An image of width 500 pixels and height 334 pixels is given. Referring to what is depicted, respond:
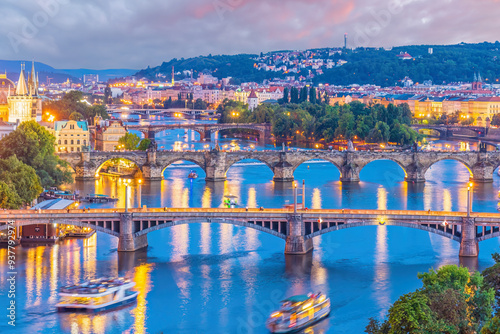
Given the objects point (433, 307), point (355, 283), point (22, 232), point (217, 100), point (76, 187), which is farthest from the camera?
point (217, 100)

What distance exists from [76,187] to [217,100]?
93.2 m

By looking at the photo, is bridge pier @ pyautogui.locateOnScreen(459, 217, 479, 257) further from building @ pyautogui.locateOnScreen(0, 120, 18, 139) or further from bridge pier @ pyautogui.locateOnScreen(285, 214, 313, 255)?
building @ pyautogui.locateOnScreen(0, 120, 18, 139)

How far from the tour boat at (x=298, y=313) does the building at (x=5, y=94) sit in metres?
44.5

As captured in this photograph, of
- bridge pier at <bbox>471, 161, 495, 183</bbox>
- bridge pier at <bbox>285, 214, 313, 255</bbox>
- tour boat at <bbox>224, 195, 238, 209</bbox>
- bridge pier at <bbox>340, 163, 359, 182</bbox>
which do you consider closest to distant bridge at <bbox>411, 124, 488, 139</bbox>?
bridge pier at <bbox>471, 161, 495, 183</bbox>

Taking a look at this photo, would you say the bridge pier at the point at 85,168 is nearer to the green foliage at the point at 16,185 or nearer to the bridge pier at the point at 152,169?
the bridge pier at the point at 152,169

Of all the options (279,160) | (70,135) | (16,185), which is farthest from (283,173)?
(16,185)

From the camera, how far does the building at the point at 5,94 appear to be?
207ft

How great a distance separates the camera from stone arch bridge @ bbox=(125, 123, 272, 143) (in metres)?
64.6

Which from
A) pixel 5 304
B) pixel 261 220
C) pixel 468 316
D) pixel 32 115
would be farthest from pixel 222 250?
pixel 32 115

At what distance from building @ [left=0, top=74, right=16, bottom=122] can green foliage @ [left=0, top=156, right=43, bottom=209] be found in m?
29.4

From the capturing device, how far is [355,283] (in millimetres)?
23672

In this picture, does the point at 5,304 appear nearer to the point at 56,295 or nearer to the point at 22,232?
the point at 56,295

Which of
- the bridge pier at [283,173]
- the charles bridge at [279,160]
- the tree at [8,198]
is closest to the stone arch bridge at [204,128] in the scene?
the charles bridge at [279,160]

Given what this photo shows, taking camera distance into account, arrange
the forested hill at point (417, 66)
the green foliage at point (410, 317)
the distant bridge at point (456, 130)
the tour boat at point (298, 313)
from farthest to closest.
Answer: the forested hill at point (417, 66), the distant bridge at point (456, 130), the tour boat at point (298, 313), the green foliage at point (410, 317)
